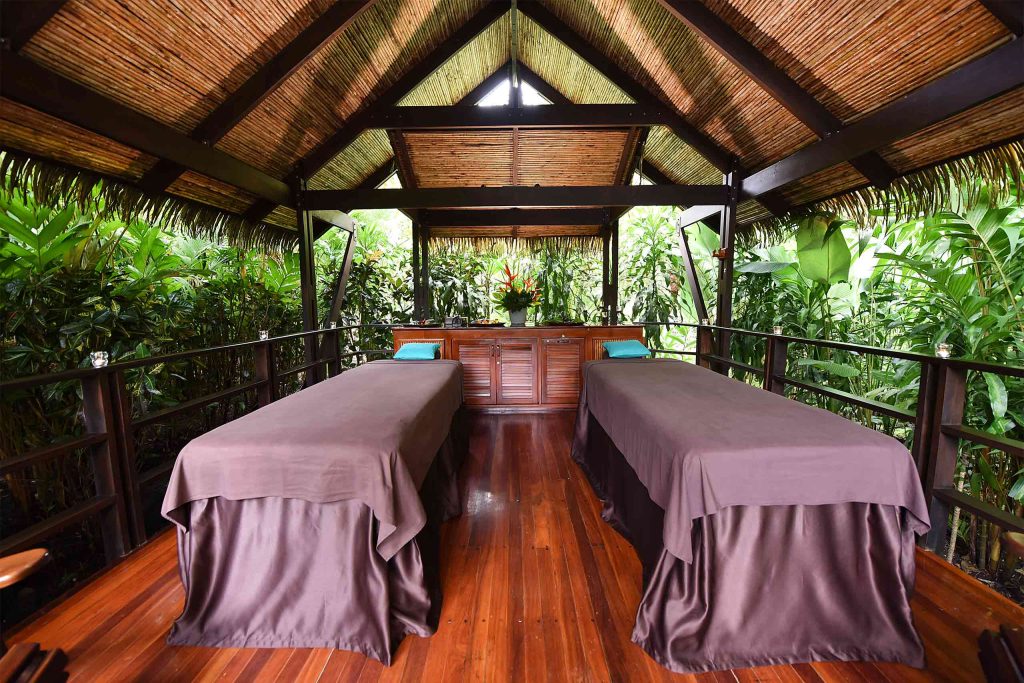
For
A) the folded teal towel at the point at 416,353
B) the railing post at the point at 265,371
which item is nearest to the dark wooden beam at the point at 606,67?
the folded teal towel at the point at 416,353

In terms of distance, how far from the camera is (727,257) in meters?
3.75

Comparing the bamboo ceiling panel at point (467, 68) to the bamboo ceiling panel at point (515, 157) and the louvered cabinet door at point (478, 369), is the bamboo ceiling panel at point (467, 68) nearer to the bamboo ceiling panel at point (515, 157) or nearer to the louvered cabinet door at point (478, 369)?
the bamboo ceiling panel at point (515, 157)

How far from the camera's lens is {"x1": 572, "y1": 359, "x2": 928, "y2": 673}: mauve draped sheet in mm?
1255

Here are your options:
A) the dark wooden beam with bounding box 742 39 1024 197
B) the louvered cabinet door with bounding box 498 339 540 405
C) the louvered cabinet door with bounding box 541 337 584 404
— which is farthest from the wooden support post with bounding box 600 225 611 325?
the dark wooden beam with bounding box 742 39 1024 197

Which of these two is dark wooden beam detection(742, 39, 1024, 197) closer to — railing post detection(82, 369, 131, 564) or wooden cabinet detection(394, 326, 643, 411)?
wooden cabinet detection(394, 326, 643, 411)

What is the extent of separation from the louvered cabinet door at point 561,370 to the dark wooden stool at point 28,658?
139 inches

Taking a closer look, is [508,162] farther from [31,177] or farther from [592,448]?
[31,177]

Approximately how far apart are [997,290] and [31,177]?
16.9ft

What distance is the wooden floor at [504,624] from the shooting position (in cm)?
126

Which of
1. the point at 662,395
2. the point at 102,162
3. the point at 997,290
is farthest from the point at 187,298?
the point at 997,290

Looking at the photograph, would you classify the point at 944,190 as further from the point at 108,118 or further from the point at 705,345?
the point at 108,118

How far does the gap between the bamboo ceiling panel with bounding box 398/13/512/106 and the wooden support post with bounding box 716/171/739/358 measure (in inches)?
94.5

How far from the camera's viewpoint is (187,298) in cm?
353

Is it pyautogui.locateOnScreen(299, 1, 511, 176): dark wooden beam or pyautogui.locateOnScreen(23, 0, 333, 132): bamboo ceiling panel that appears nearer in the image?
pyautogui.locateOnScreen(23, 0, 333, 132): bamboo ceiling panel
